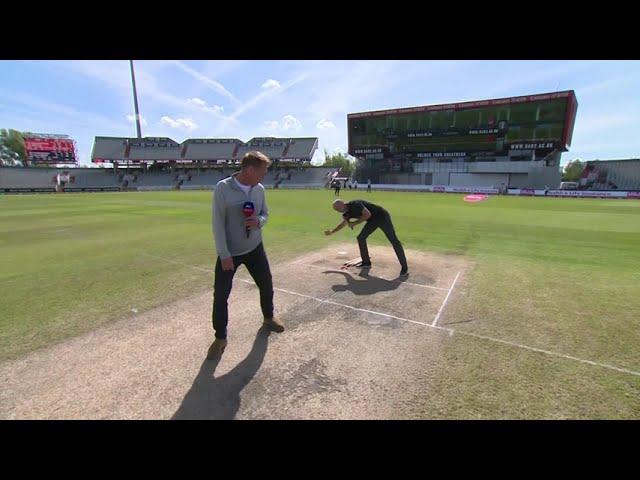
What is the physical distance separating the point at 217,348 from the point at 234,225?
1.41 meters

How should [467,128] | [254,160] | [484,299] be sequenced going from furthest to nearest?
[467,128], [484,299], [254,160]

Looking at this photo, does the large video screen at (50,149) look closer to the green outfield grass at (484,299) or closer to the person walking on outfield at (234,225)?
the green outfield grass at (484,299)

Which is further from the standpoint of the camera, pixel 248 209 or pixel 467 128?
pixel 467 128

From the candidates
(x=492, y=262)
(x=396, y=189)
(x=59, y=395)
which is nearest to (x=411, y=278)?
(x=492, y=262)

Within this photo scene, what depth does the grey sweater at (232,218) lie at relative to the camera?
3.16 meters

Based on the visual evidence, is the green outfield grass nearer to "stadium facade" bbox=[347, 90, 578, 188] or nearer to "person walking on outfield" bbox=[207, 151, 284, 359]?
"person walking on outfield" bbox=[207, 151, 284, 359]

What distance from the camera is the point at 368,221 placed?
676 centimetres

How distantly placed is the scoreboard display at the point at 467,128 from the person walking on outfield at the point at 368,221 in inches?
2302

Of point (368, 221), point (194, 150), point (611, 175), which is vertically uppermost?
point (194, 150)

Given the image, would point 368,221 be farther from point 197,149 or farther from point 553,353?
point 197,149

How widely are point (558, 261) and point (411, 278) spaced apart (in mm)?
4291

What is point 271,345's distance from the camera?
3.55 m

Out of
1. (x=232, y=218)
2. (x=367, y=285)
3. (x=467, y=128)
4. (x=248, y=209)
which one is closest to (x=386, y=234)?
(x=367, y=285)
